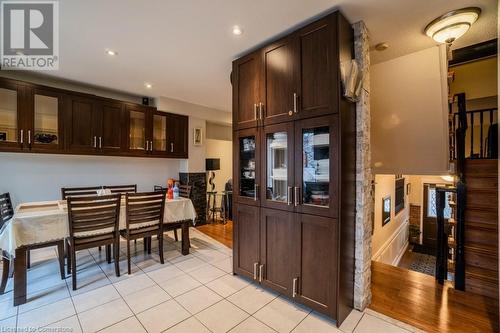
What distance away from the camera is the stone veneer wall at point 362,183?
2.08 meters

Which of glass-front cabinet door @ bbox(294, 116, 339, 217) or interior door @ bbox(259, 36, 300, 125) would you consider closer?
glass-front cabinet door @ bbox(294, 116, 339, 217)

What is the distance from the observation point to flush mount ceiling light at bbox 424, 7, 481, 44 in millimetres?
1970

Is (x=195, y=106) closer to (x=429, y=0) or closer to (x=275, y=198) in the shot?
(x=275, y=198)

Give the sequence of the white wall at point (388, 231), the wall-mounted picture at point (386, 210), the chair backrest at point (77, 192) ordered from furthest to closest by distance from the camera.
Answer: the wall-mounted picture at point (386, 210) → the white wall at point (388, 231) → the chair backrest at point (77, 192)

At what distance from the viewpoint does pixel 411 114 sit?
2.82 metres

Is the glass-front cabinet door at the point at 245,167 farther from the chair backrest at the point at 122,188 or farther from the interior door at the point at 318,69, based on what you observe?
the chair backrest at the point at 122,188

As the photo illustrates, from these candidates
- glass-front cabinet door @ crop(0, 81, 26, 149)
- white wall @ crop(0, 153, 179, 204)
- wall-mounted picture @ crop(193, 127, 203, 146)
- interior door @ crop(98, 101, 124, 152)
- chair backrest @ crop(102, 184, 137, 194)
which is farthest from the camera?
wall-mounted picture @ crop(193, 127, 203, 146)

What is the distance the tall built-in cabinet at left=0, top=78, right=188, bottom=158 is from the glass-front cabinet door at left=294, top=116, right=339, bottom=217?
3385 millimetres

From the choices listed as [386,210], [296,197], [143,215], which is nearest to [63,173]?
[143,215]

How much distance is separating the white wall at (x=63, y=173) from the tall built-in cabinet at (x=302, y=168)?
3010 mm

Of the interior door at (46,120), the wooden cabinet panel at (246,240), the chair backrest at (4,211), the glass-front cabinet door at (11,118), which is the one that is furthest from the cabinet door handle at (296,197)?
the glass-front cabinet door at (11,118)

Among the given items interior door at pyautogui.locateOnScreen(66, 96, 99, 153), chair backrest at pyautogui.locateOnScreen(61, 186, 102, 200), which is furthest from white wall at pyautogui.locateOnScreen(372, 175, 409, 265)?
interior door at pyautogui.locateOnScreen(66, 96, 99, 153)

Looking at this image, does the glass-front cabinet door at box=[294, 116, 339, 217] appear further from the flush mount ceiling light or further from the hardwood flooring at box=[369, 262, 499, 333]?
the flush mount ceiling light

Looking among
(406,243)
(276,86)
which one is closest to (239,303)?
(276,86)
